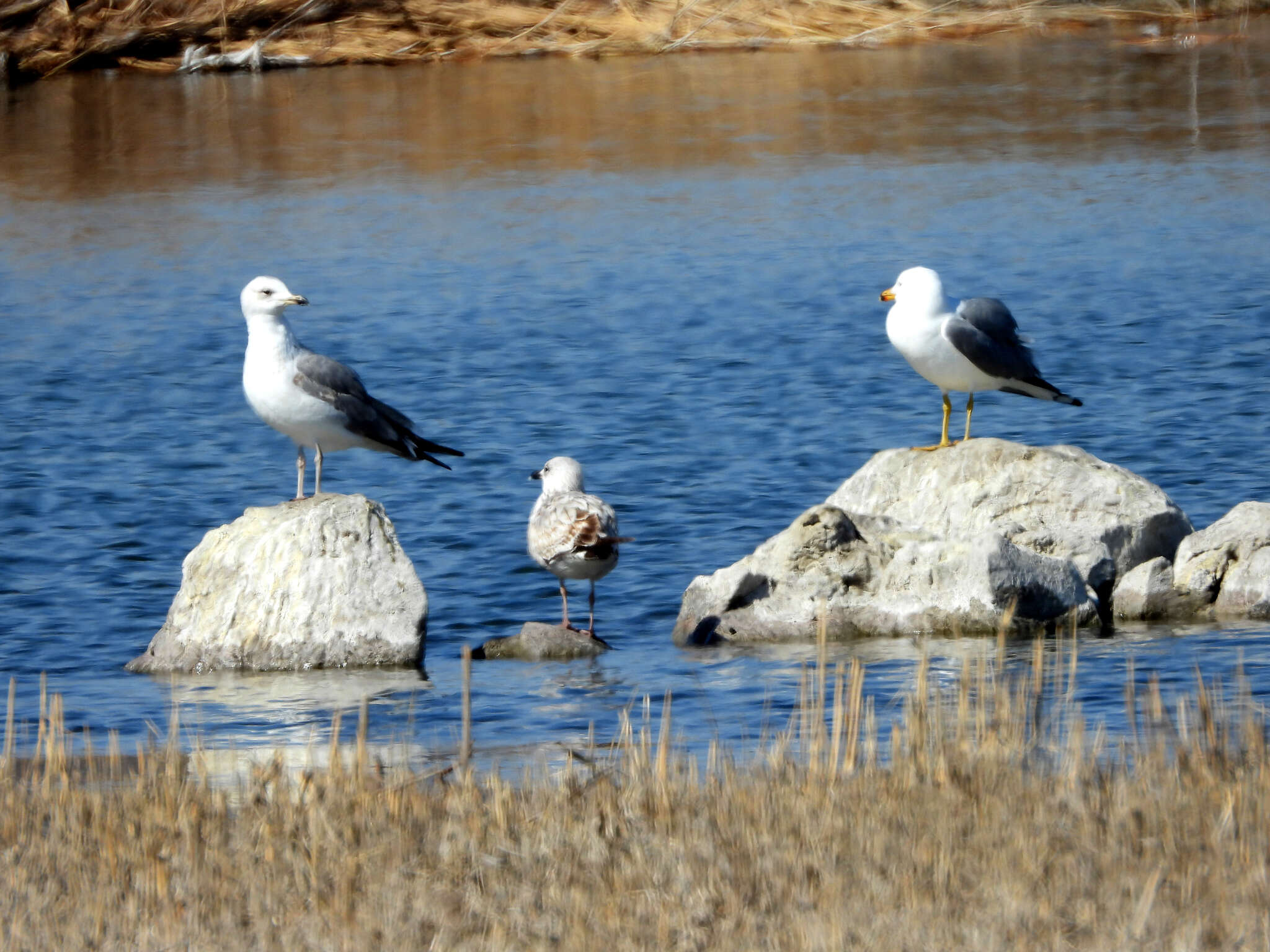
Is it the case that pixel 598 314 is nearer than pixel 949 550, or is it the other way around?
pixel 949 550

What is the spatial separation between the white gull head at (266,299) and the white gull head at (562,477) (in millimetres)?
1978

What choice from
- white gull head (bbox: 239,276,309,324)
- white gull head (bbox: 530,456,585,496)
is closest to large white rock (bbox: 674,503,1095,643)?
white gull head (bbox: 530,456,585,496)

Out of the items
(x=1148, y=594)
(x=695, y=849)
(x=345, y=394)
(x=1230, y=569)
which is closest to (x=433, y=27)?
(x=345, y=394)

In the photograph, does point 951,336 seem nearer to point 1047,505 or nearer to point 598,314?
point 1047,505

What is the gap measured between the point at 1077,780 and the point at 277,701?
4.88 meters

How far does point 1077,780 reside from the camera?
6.71 meters

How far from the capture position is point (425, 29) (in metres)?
41.3

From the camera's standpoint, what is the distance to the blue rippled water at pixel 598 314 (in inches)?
438

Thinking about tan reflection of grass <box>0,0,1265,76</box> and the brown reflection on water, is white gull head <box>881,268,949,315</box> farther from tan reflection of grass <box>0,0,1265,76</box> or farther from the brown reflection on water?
tan reflection of grass <box>0,0,1265,76</box>

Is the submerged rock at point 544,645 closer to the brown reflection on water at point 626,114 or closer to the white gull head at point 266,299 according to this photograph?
the white gull head at point 266,299

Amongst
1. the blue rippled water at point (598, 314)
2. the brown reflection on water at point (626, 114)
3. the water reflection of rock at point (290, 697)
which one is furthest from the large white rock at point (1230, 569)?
the brown reflection on water at point (626, 114)

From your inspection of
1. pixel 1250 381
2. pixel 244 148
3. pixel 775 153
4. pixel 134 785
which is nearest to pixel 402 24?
pixel 244 148

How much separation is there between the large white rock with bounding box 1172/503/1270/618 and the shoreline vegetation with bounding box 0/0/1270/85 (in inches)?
1195

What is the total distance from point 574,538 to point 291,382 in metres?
1.76
